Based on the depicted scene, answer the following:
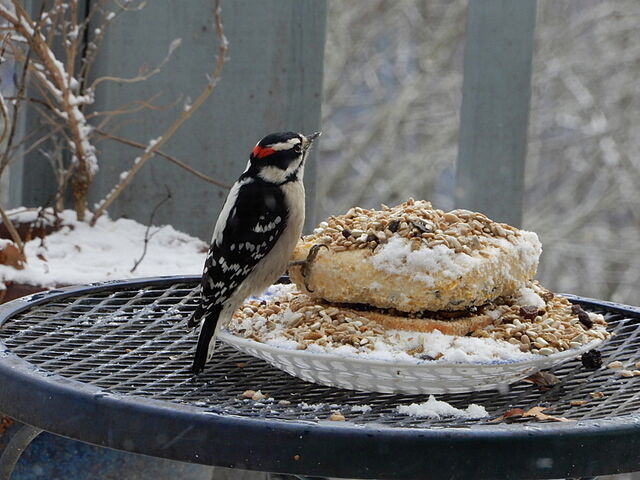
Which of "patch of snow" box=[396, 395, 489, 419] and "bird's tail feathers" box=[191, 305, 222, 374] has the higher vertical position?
"bird's tail feathers" box=[191, 305, 222, 374]

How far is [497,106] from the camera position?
11.2ft

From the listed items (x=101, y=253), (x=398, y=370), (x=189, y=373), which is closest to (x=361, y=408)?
(x=398, y=370)

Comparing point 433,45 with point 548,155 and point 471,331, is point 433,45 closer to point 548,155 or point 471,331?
point 548,155

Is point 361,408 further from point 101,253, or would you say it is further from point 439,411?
point 101,253

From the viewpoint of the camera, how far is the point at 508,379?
168cm

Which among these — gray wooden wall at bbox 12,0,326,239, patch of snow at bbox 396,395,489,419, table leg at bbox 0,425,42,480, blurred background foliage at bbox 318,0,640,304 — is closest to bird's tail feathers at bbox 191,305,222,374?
table leg at bbox 0,425,42,480

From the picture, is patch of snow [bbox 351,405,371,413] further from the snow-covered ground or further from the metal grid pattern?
the snow-covered ground

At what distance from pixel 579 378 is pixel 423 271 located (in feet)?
1.27

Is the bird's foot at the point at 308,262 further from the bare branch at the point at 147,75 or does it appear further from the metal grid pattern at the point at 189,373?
the bare branch at the point at 147,75

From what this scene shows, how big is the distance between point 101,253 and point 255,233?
1.25 metres

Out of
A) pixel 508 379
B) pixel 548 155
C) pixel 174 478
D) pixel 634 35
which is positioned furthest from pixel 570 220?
pixel 508 379

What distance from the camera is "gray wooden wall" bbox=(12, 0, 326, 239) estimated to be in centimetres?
370

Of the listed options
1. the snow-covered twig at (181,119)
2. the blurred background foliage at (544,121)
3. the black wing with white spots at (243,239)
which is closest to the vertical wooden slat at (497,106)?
the snow-covered twig at (181,119)

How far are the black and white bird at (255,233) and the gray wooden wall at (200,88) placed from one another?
1.35 meters
